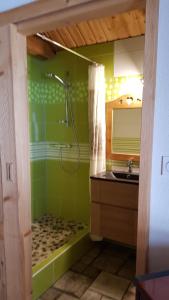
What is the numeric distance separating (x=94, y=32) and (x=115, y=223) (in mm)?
2138

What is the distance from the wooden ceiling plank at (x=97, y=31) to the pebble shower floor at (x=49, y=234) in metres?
2.32

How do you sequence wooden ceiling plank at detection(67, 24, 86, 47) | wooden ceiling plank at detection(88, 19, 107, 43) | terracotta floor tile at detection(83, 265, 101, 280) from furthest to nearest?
1. wooden ceiling plank at detection(67, 24, 86, 47)
2. wooden ceiling plank at detection(88, 19, 107, 43)
3. terracotta floor tile at detection(83, 265, 101, 280)

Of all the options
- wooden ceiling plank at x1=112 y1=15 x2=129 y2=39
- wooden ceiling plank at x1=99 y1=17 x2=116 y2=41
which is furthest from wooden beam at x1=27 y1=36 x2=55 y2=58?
wooden ceiling plank at x1=112 y1=15 x2=129 y2=39

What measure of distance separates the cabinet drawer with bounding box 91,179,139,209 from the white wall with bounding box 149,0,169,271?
3.67 ft

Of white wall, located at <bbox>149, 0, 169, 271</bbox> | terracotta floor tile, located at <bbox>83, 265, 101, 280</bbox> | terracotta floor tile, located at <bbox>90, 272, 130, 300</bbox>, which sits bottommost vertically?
terracotta floor tile, located at <bbox>90, 272, 130, 300</bbox>

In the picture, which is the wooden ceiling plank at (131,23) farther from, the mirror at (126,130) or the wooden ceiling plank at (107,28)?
the mirror at (126,130)

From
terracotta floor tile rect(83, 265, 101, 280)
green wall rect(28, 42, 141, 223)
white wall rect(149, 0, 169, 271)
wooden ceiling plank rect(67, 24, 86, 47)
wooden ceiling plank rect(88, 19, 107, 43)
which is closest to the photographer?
white wall rect(149, 0, 169, 271)

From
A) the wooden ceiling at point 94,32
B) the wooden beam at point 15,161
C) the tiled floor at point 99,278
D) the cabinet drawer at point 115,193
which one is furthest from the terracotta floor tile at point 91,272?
the wooden ceiling at point 94,32

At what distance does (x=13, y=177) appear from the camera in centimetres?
139

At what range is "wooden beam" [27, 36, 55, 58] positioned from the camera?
2.63 meters

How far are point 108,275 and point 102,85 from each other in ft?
6.54

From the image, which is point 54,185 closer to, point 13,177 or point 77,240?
point 77,240

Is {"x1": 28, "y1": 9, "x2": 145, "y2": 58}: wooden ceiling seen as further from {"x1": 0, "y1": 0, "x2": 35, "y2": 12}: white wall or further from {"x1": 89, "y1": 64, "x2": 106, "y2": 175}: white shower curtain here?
{"x1": 0, "y1": 0, "x2": 35, "y2": 12}: white wall

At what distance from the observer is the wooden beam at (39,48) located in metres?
2.63
